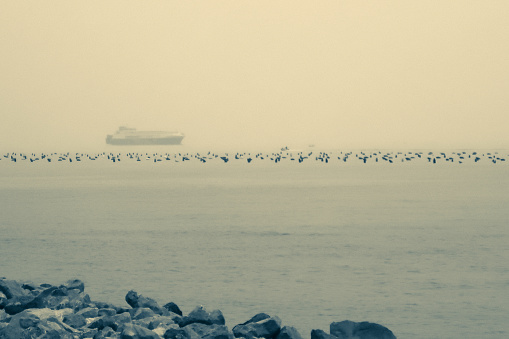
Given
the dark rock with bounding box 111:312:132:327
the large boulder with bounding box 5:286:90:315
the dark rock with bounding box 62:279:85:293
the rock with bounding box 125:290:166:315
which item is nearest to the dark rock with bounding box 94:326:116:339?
the dark rock with bounding box 111:312:132:327

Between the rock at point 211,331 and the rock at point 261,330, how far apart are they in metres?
0.32

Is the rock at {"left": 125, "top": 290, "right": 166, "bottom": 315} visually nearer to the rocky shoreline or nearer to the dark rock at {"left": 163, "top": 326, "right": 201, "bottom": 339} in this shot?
the rocky shoreline

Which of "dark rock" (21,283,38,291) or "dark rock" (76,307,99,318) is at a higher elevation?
"dark rock" (76,307,99,318)

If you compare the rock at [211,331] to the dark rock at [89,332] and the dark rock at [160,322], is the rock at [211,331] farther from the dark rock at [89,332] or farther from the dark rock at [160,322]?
the dark rock at [89,332]

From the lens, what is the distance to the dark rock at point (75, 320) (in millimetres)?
11211

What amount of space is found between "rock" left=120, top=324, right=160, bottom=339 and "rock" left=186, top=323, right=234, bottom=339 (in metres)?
0.75

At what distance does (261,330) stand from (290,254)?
9.97 meters

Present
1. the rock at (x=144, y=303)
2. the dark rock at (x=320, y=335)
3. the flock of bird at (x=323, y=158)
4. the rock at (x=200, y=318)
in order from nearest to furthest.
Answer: the dark rock at (x=320, y=335), the rock at (x=200, y=318), the rock at (x=144, y=303), the flock of bird at (x=323, y=158)

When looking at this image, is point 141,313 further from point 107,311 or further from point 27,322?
point 27,322

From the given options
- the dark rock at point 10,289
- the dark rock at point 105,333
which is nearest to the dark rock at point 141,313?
the dark rock at point 105,333

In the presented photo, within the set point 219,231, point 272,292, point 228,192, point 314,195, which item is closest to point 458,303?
point 272,292

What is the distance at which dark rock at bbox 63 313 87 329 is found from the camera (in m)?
11.2

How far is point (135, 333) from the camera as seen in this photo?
10.0 meters

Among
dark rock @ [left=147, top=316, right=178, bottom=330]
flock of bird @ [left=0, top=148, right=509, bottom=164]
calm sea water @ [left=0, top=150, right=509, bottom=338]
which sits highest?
flock of bird @ [left=0, top=148, right=509, bottom=164]
